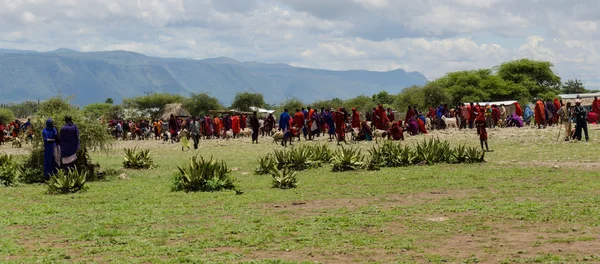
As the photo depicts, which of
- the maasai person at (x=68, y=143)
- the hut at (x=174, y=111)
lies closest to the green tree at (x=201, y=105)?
the hut at (x=174, y=111)

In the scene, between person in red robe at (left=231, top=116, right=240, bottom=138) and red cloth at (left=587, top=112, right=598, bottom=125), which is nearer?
red cloth at (left=587, top=112, right=598, bottom=125)

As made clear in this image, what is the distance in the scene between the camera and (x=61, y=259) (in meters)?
8.31

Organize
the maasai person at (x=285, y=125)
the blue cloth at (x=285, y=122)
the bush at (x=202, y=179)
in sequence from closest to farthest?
the bush at (x=202, y=179) < the maasai person at (x=285, y=125) < the blue cloth at (x=285, y=122)

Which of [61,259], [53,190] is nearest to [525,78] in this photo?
[53,190]

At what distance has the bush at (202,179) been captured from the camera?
15.3 m

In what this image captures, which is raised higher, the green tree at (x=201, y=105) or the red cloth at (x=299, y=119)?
the green tree at (x=201, y=105)

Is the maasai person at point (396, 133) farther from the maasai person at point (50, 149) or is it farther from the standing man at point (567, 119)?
the maasai person at point (50, 149)

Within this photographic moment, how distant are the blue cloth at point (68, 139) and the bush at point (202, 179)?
10.5ft

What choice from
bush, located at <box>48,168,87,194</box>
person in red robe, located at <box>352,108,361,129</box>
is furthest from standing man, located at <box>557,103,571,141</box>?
bush, located at <box>48,168,87,194</box>

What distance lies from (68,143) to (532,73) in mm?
79715

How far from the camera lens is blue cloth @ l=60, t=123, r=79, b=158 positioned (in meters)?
17.3

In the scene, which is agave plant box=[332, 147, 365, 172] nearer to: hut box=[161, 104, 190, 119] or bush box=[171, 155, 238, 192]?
bush box=[171, 155, 238, 192]

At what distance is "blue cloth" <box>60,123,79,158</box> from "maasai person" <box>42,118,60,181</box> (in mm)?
177

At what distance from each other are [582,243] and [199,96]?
347 ft
